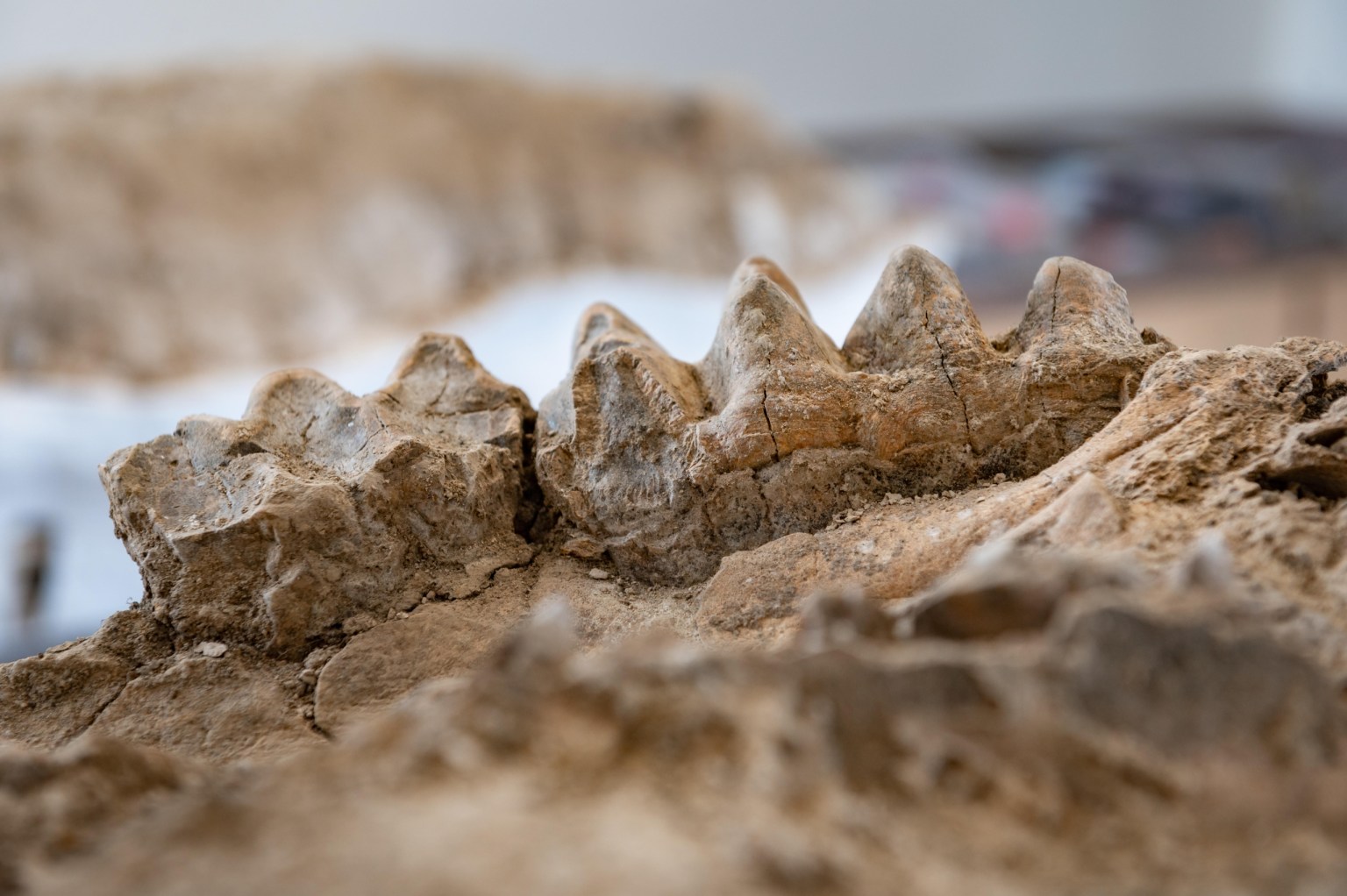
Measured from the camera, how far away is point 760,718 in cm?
72

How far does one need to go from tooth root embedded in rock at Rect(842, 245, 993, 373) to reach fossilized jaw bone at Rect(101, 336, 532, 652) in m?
0.43

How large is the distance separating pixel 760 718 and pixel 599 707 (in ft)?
0.32

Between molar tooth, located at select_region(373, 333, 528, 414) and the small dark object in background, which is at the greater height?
molar tooth, located at select_region(373, 333, 528, 414)

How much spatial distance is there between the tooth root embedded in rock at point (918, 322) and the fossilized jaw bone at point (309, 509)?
1.41ft

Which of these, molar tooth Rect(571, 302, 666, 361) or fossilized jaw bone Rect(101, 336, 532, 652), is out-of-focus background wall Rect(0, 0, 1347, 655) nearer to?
fossilized jaw bone Rect(101, 336, 532, 652)

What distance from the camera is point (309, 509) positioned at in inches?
48.8

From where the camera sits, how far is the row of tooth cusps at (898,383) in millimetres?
1270

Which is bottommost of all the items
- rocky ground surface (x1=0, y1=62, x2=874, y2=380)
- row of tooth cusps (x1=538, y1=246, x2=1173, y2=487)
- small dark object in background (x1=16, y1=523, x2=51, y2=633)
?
small dark object in background (x1=16, y1=523, x2=51, y2=633)

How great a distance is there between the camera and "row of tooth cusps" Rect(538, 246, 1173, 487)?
50.0 inches

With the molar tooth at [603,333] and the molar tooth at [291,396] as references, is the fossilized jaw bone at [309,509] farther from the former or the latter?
the molar tooth at [603,333]

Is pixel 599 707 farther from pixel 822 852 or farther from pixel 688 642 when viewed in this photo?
pixel 688 642

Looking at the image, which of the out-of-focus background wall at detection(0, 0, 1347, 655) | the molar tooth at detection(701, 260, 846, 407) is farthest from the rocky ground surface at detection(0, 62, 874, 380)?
the molar tooth at detection(701, 260, 846, 407)

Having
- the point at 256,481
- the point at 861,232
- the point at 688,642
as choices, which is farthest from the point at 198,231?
the point at 688,642

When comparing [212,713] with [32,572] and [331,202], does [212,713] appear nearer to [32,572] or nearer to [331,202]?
[32,572]
